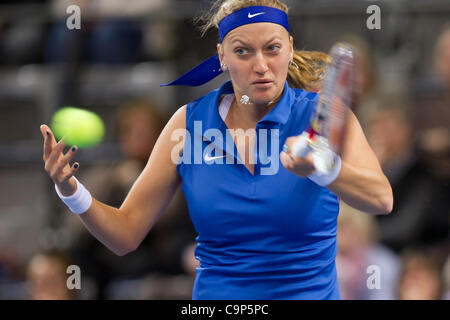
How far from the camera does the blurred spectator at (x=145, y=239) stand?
13.7 ft

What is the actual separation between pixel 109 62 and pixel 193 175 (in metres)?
3.25

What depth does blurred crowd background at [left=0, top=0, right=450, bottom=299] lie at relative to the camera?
12.8 ft

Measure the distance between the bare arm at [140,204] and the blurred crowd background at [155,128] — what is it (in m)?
1.23

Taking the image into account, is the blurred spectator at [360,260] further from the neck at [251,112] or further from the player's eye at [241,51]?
the player's eye at [241,51]

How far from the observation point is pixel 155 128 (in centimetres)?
414

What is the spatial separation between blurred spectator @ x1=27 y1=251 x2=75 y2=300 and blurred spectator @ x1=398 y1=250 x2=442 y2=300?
1777mm

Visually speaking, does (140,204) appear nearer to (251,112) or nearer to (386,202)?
(251,112)

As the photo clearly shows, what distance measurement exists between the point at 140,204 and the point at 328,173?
704 mm
